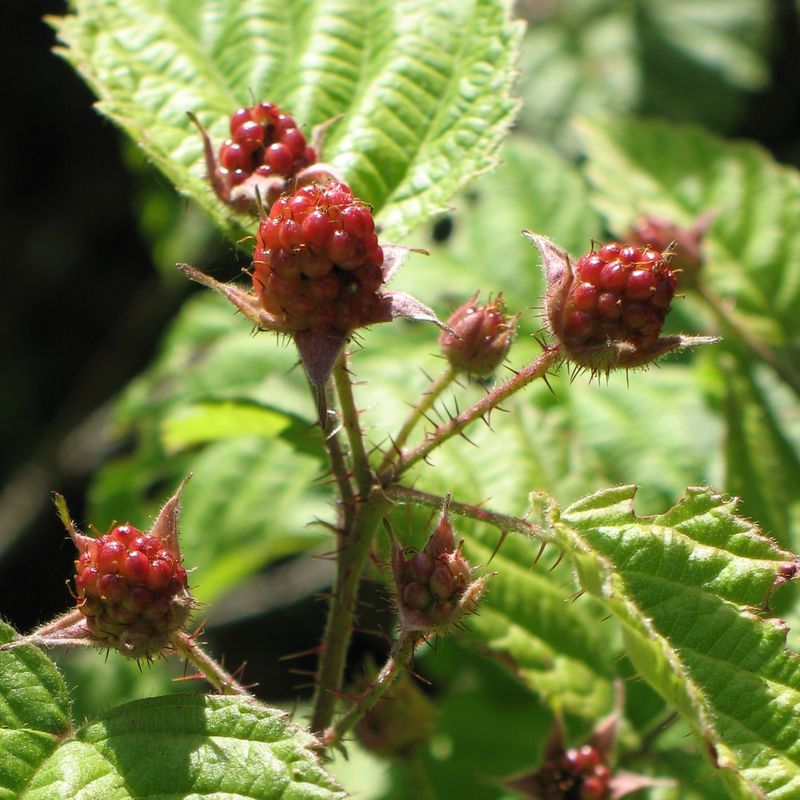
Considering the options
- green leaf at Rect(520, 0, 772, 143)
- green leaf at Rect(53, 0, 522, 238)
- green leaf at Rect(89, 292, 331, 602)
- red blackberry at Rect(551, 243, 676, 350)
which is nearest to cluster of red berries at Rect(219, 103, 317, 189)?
green leaf at Rect(53, 0, 522, 238)

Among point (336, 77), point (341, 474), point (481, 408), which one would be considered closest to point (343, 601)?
point (341, 474)

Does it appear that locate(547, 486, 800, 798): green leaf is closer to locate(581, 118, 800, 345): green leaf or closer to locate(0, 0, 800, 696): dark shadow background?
locate(581, 118, 800, 345): green leaf

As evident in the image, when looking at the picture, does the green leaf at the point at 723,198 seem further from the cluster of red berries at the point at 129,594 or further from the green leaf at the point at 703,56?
the cluster of red berries at the point at 129,594

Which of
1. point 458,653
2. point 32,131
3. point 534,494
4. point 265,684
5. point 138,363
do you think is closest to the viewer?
point 534,494

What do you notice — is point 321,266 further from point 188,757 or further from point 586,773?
point 586,773

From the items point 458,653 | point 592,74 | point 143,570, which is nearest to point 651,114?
point 592,74

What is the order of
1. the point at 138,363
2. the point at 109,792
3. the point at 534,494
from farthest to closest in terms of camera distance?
the point at 138,363 < the point at 534,494 < the point at 109,792

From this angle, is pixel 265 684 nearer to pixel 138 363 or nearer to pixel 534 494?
pixel 138 363
